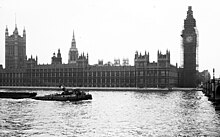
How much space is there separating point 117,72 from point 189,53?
3049cm

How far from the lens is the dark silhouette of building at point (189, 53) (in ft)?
531

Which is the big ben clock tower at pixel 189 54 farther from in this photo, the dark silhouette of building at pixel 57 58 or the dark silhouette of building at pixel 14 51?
the dark silhouette of building at pixel 14 51

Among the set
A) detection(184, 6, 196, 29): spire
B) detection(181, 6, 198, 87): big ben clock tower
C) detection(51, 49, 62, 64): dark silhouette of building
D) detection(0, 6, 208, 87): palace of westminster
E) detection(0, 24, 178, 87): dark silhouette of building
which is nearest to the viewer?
detection(0, 24, 178, 87): dark silhouette of building

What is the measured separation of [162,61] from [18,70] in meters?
64.3

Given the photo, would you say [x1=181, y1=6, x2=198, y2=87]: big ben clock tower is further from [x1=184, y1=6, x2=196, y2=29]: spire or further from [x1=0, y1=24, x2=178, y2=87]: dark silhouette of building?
[x1=0, y1=24, x2=178, y2=87]: dark silhouette of building

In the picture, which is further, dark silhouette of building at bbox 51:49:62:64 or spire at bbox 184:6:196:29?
dark silhouette of building at bbox 51:49:62:64

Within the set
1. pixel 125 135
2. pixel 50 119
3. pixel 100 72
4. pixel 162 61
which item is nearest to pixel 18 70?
pixel 100 72

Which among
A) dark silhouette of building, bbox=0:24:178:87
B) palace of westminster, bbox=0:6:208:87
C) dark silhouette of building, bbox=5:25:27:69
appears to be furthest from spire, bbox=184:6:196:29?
dark silhouette of building, bbox=5:25:27:69

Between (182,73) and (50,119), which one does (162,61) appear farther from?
(50,119)

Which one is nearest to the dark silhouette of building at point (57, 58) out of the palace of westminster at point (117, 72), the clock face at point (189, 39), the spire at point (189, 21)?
the palace of westminster at point (117, 72)

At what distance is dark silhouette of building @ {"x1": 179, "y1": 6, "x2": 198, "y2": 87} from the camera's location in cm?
16200

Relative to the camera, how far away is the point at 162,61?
15250cm

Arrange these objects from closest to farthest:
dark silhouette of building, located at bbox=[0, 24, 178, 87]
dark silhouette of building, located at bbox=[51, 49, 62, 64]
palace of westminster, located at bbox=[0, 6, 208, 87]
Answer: dark silhouette of building, located at bbox=[0, 24, 178, 87]
palace of westminster, located at bbox=[0, 6, 208, 87]
dark silhouette of building, located at bbox=[51, 49, 62, 64]

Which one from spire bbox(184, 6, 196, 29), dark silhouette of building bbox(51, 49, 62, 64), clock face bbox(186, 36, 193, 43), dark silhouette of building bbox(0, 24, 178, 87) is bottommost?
dark silhouette of building bbox(0, 24, 178, 87)
